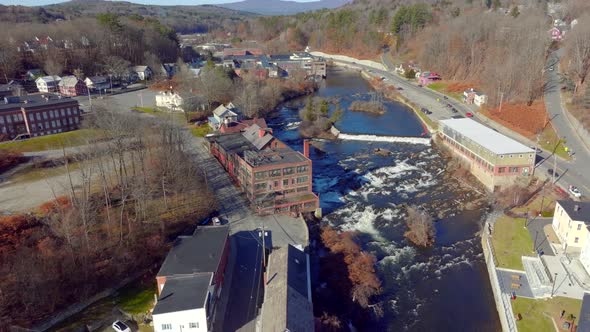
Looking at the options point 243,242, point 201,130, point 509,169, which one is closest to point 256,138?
point 243,242

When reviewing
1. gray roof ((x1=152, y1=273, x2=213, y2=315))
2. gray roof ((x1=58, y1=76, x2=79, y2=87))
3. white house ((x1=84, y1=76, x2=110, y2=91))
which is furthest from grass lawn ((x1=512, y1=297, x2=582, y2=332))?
white house ((x1=84, y1=76, x2=110, y2=91))

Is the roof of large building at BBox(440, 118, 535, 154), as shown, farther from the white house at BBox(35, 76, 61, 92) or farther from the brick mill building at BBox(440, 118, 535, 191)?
the white house at BBox(35, 76, 61, 92)

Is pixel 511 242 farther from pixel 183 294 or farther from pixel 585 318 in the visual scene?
pixel 183 294

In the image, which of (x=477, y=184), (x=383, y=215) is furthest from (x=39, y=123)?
(x=477, y=184)

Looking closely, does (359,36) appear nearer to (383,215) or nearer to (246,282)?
(383,215)

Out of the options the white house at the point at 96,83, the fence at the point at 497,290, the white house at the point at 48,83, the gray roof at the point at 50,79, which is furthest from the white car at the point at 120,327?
the gray roof at the point at 50,79

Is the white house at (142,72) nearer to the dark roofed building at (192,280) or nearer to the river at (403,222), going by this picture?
the river at (403,222)
